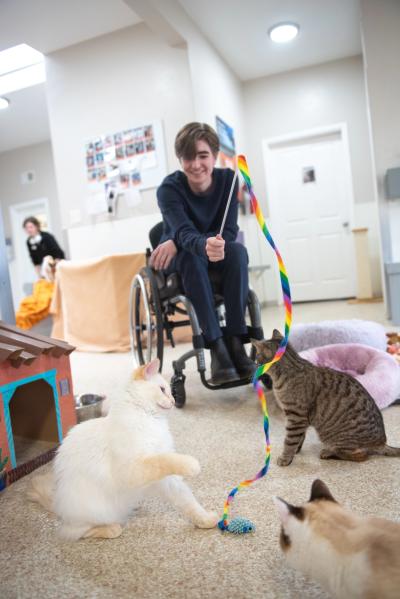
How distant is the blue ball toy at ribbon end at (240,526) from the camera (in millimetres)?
856

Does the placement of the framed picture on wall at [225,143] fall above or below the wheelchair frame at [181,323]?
above

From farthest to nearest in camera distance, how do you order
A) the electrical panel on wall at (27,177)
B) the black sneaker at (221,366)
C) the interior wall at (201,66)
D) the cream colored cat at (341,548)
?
the electrical panel on wall at (27,177) < the interior wall at (201,66) < the black sneaker at (221,366) < the cream colored cat at (341,548)

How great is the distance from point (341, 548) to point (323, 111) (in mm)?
5328

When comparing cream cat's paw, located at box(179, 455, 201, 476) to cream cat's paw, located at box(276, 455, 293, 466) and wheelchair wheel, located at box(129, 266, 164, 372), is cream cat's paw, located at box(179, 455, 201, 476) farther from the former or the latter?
wheelchair wheel, located at box(129, 266, 164, 372)

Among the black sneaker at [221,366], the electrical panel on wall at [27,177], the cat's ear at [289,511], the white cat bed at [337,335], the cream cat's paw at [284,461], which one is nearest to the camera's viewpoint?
the cat's ear at [289,511]

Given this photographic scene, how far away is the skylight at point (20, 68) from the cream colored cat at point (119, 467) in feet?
13.7

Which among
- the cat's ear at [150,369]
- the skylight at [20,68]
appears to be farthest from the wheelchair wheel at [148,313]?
the skylight at [20,68]

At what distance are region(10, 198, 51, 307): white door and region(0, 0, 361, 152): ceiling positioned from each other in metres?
2.07

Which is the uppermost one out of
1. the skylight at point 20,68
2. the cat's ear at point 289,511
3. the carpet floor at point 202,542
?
the skylight at point 20,68

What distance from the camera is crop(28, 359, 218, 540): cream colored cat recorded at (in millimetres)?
833

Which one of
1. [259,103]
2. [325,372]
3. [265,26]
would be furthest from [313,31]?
[325,372]

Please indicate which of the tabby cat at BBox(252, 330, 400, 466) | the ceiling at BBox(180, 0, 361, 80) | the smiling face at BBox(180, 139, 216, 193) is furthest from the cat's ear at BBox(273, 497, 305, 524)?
the ceiling at BBox(180, 0, 361, 80)

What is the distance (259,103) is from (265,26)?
1232 millimetres

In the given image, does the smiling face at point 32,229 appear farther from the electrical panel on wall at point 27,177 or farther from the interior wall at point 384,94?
the interior wall at point 384,94
